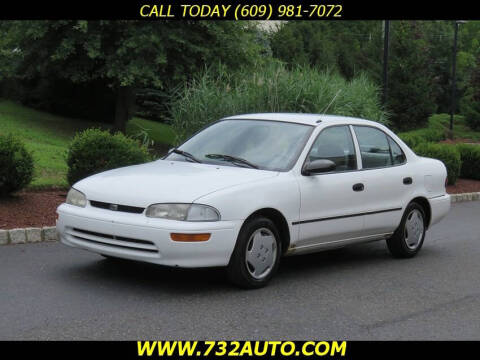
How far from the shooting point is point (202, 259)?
660 centimetres

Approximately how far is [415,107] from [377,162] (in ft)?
114

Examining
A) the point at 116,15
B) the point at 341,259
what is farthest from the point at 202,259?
the point at 116,15

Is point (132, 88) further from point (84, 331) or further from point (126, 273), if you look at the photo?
point (84, 331)

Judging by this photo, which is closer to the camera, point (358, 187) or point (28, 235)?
point (358, 187)

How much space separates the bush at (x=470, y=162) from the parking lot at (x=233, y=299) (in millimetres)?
10636

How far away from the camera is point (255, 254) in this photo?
23.0ft

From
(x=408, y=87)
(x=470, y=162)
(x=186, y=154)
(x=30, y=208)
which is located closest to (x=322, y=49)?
(x=408, y=87)

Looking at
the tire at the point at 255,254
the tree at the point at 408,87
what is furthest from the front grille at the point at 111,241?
the tree at the point at 408,87

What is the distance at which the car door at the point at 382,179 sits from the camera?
27.3 feet

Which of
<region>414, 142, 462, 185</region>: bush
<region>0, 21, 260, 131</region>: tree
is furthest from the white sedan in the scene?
<region>0, 21, 260, 131</region>: tree

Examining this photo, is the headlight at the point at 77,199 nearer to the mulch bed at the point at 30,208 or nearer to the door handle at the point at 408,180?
the mulch bed at the point at 30,208

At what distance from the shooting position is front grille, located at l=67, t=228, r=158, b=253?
660 centimetres

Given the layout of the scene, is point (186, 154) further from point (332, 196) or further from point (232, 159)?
point (332, 196)

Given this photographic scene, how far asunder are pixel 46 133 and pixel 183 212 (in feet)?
55.6
